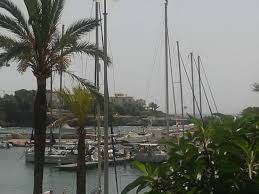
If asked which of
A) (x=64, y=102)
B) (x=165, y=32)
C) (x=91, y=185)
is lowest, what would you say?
(x=91, y=185)

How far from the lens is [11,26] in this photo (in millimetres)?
15812

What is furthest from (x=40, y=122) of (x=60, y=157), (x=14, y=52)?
(x=60, y=157)

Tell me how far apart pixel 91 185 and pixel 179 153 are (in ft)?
134

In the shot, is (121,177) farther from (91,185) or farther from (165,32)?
(165,32)

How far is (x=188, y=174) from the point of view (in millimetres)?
3285

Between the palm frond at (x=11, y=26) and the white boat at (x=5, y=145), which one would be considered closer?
the palm frond at (x=11, y=26)

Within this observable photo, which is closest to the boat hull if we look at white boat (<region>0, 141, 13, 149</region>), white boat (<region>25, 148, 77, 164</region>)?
white boat (<region>25, 148, 77, 164</region>)

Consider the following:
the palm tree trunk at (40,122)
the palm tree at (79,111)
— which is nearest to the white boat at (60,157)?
the palm tree at (79,111)

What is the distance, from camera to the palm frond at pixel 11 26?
15.7 m

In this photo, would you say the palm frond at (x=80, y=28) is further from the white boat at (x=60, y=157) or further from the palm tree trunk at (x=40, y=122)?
the white boat at (x=60, y=157)

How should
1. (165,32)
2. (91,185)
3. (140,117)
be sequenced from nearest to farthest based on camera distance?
(165,32), (91,185), (140,117)

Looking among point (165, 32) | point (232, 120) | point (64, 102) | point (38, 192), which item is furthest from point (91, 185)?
point (232, 120)

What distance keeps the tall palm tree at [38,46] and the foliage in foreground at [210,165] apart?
40.9ft

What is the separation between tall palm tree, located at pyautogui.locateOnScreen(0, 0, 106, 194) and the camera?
15.4m
